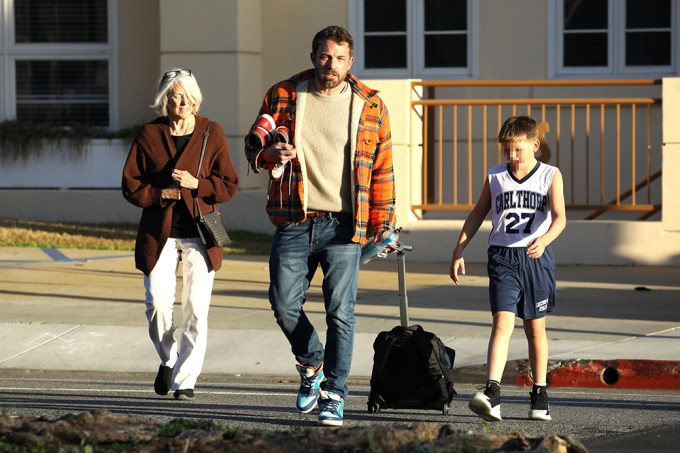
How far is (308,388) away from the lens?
741 cm

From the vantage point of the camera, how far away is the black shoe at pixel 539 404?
24.3 ft

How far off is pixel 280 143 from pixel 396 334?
129cm

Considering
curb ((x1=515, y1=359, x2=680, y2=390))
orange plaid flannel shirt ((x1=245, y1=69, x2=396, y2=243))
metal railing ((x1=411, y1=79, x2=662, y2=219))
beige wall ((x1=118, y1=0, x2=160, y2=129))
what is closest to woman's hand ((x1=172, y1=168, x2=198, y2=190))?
orange plaid flannel shirt ((x1=245, y1=69, x2=396, y2=243))

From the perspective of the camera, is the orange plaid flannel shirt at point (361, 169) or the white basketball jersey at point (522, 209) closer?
the orange plaid flannel shirt at point (361, 169)

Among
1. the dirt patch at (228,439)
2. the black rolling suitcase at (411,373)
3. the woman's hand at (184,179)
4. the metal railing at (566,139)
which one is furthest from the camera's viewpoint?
the metal railing at (566,139)

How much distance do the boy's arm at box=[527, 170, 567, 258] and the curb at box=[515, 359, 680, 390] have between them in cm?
189

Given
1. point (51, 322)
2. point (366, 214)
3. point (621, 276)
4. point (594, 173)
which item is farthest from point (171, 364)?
point (594, 173)

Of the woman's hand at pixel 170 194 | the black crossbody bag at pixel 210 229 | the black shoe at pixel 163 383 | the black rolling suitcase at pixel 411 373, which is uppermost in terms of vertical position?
the woman's hand at pixel 170 194

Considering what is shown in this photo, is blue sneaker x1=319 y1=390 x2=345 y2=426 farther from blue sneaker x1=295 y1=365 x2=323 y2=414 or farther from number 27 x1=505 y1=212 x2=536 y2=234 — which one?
number 27 x1=505 y1=212 x2=536 y2=234

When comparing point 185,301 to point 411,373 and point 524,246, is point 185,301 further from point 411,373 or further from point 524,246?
point 524,246

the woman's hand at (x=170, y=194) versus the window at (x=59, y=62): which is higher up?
the window at (x=59, y=62)

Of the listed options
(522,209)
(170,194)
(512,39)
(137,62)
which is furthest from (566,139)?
(170,194)

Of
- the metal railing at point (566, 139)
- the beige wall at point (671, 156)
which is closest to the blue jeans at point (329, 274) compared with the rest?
the beige wall at point (671, 156)

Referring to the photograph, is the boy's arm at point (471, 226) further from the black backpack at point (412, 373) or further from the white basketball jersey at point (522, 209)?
the black backpack at point (412, 373)
